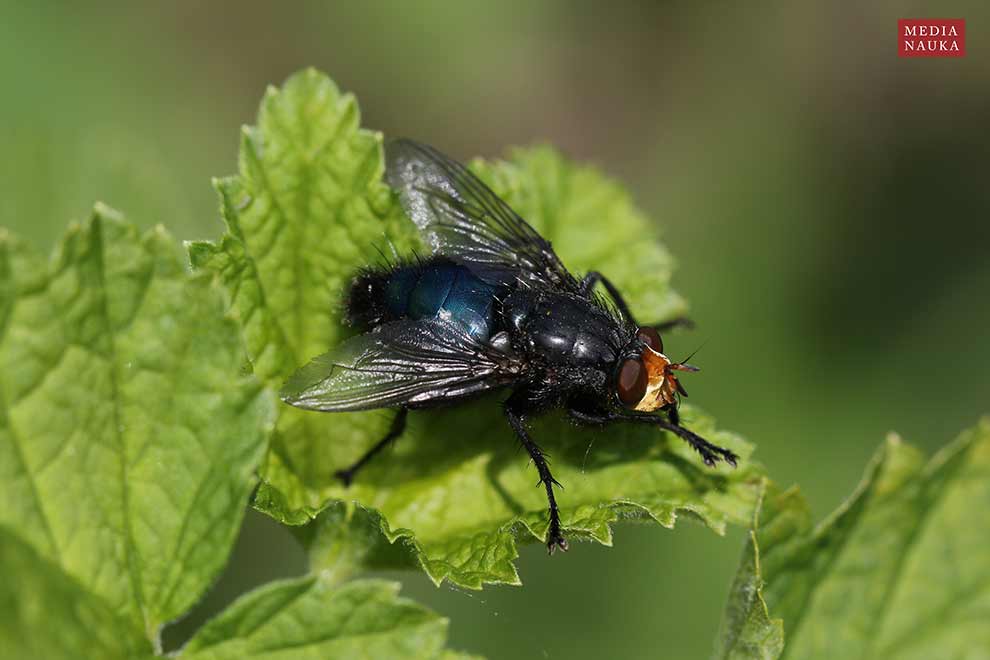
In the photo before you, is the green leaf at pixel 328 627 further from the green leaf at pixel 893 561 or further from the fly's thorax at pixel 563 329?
the fly's thorax at pixel 563 329

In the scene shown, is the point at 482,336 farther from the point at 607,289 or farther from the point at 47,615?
the point at 47,615

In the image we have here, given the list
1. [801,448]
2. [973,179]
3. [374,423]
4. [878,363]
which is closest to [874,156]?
[973,179]

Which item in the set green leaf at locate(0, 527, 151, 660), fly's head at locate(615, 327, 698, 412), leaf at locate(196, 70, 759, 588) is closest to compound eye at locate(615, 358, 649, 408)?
fly's head at locate(615, 327, 698, 412)

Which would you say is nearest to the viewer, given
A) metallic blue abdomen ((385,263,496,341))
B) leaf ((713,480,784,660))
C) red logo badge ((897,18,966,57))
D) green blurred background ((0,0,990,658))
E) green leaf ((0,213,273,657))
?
green leaf ((0,213,273,657))

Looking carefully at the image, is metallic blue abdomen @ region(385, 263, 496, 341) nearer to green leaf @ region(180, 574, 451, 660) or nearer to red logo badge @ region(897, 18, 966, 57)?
green leaf @ region(180, 574, 451, 660)

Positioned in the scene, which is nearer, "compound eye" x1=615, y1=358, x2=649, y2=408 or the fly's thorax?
"compound eye" x1=615, y1=358, x2=649, y2=408

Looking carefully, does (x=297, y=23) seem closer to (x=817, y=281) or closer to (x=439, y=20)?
(x=439, y=20)

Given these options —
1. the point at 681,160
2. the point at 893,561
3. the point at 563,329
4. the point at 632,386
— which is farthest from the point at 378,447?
the point at 681,160
